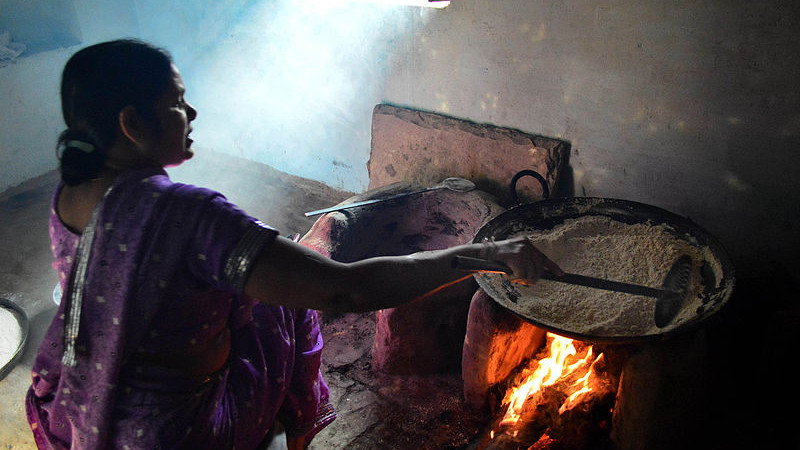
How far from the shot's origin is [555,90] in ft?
9.41

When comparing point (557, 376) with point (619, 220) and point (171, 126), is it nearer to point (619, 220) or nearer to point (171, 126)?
point (619, 220)

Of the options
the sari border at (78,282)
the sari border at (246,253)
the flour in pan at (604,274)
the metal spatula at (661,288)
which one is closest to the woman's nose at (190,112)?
the sari border at (78,282)

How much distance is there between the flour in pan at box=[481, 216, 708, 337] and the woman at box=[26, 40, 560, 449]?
0.30m

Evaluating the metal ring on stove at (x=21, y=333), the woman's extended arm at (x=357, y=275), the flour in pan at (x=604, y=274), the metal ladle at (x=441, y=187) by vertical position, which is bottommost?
the metal ring on stove at (x=21, y=333)

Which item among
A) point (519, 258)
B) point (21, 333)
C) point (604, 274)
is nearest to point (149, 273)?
point (519, 258)

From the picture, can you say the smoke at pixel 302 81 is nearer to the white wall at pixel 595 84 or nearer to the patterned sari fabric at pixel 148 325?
the white wall at pixel 595 84

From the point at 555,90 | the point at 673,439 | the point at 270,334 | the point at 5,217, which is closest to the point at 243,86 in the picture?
the point at 5,217

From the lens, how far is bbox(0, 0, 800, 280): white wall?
7.61 ft

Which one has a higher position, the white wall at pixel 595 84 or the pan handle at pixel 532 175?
the white wall at pixel 595 84

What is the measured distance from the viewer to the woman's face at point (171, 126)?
5.00ft

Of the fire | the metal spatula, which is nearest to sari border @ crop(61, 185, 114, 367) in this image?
the metal spatula

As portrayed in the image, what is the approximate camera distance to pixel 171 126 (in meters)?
1.56

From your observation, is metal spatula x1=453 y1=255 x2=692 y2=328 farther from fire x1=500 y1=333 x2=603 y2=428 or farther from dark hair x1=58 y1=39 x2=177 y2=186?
dark hair x1=58 y1=39 x2=177 y2=186

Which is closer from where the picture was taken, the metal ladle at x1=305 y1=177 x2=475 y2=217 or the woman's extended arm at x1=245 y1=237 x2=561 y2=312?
the woman's extended arm at x1=245 y1=237 x2=561 y2=312
